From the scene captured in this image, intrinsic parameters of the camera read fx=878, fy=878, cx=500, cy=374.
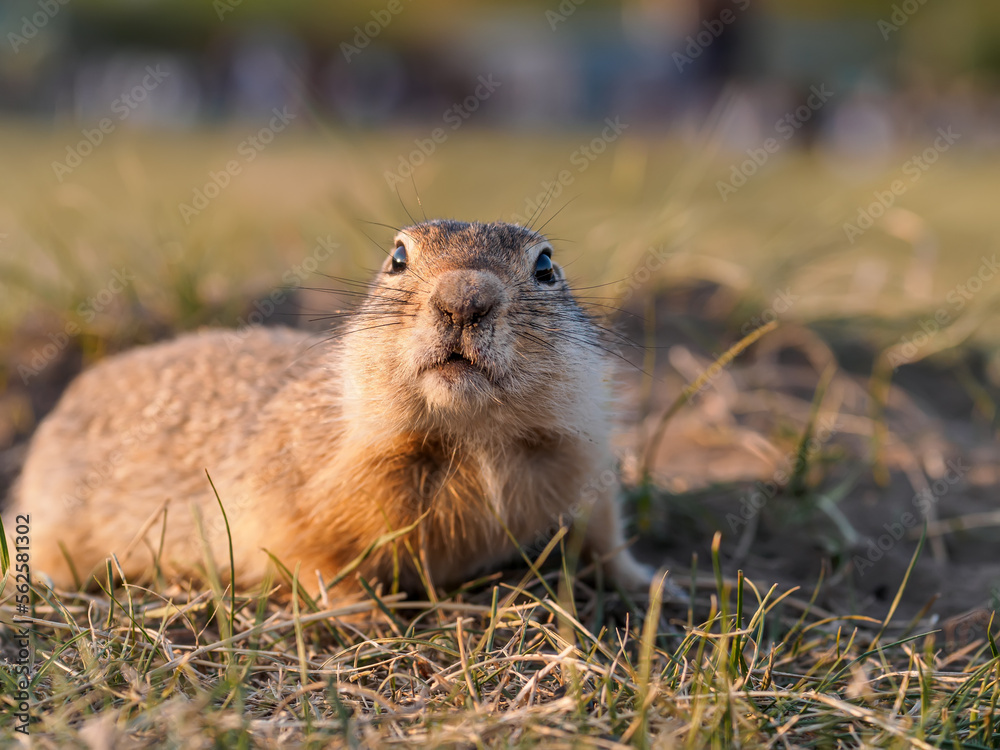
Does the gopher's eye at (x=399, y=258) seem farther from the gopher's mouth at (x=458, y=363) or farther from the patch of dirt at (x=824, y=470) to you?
the patch of dirt at (x=824, y=470)

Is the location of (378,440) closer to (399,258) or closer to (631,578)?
(399,258)

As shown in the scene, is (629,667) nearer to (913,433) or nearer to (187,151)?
(913,433)

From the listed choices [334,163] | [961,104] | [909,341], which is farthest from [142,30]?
[909,341]

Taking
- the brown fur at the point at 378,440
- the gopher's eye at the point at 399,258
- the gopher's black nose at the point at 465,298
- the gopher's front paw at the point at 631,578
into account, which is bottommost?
the gopher's front paw at the point at 631,578

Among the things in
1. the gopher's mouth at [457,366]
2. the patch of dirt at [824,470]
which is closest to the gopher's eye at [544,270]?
the gopher's mouth at [457,366]

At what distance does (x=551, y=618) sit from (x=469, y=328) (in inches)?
39.1

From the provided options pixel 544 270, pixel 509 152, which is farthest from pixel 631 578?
pixel 509 152

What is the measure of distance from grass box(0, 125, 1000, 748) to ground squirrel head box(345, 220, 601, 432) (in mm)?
637

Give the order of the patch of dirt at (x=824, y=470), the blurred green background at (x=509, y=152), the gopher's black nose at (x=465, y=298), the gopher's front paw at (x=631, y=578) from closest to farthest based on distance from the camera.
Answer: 1. the gopher's black nose at (x=465, y=298)
2. the gopher's front paw at (x=631, y=578)
3. the patch of dirt at (x=824, y=470)
4. the blurred green background at (x=509, y=152)

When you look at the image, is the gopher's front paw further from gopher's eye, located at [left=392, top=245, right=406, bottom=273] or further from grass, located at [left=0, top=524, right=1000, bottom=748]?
gopher's eye, located at [left=392, top=245, right=406, bottom=273]

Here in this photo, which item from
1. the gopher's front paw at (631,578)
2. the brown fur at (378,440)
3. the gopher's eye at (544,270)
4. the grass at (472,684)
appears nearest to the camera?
the grass at (472,684)

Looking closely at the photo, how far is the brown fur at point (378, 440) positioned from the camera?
8.64 feet

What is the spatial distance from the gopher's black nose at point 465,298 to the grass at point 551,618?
85 cm

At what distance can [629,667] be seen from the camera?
239 centimetres
